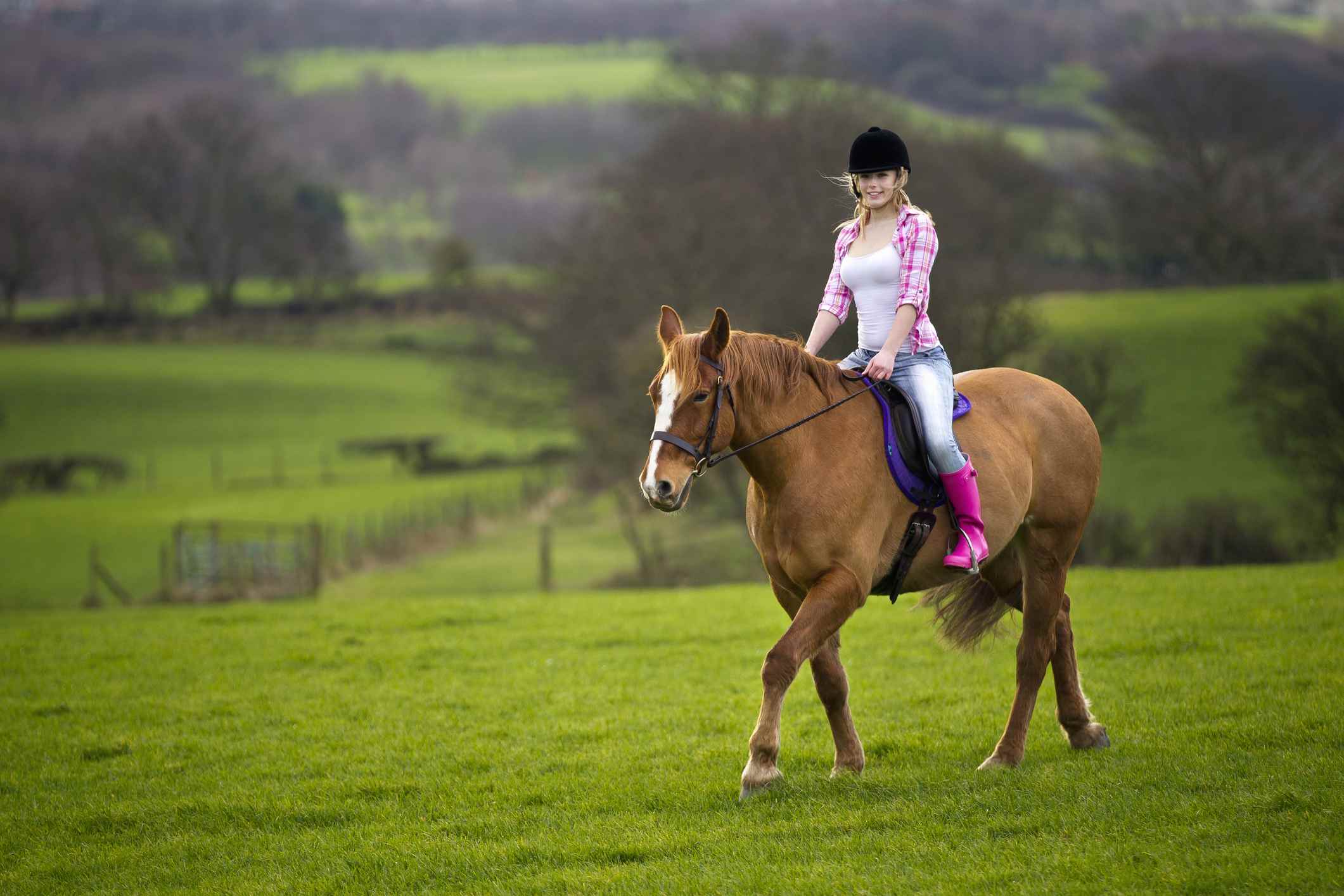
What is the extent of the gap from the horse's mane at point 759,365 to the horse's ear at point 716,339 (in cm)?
4

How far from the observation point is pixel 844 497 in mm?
6453

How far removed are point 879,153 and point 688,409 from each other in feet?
5.95

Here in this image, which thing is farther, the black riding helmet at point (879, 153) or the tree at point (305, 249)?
the tree at point (305, 249)

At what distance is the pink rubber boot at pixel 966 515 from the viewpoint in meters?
6.66

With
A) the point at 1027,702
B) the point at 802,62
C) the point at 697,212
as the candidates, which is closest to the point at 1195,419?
the point at 697,212

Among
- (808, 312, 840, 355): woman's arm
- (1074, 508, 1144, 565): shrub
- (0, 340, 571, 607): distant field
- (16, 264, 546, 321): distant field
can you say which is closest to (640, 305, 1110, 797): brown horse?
(808, 312, 840, 355): woman's arm

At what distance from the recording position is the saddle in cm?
668

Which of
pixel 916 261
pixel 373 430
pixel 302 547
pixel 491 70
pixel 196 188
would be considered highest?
pixel 916 261

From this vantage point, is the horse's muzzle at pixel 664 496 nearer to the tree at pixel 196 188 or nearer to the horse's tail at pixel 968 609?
the horse's tail at pixel 968 609

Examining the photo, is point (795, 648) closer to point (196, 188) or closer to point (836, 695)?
point (836, 695)

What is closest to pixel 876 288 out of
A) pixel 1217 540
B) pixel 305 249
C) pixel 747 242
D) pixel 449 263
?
pixel 1217 540

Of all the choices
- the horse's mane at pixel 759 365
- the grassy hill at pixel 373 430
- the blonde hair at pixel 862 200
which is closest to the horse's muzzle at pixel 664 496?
the horse's mane at pixel 759 365

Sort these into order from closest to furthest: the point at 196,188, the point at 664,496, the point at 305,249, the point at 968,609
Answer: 1. the point at 664,496
2. the point at 968,609
3. the point at 196,188
4. the point at 305,249

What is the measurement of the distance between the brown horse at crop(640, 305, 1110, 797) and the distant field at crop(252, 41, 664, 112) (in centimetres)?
10714
